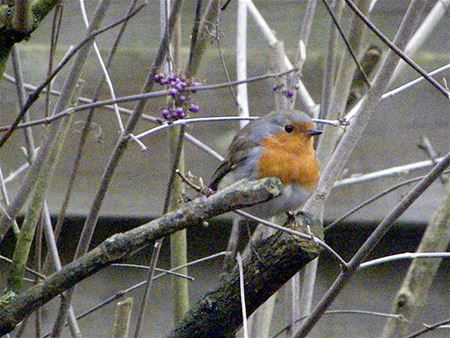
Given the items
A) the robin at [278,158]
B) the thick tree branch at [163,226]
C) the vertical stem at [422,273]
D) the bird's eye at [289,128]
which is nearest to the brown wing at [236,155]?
the robin at [278,158]

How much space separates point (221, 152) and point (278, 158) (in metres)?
0.89

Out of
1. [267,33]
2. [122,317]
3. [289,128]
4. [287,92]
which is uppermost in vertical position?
[267,33]

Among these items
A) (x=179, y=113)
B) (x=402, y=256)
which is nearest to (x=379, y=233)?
(x=402, y=256)

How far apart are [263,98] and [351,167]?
461 mm

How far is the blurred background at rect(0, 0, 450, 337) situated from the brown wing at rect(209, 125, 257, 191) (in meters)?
0.39

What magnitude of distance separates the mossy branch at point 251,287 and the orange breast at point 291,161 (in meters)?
0.63

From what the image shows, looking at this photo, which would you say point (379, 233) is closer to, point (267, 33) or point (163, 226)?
point (163, 226)

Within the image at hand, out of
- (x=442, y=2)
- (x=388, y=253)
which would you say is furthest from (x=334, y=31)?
(x=388, y=253)

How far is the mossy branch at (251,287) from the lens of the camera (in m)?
1.88

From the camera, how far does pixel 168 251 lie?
10.8ft

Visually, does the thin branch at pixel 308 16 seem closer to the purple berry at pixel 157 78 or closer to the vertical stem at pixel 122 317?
the purple berry at pixel 157 78

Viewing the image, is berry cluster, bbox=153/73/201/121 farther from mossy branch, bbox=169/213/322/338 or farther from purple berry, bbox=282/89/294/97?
purple berry, bbox=282/89/294/97

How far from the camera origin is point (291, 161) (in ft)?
8.80

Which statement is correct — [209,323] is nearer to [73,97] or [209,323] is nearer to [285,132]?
[73,97]
